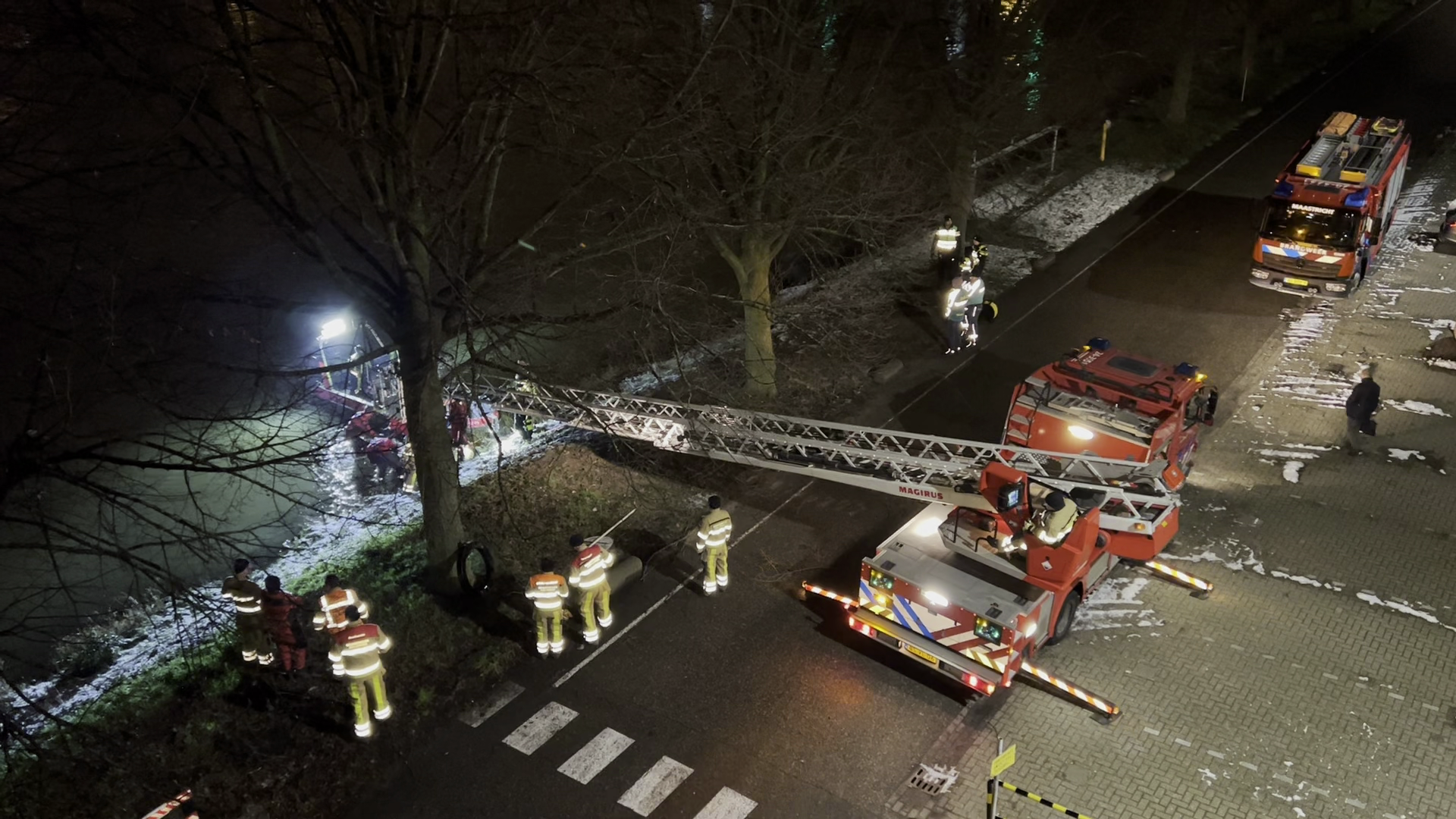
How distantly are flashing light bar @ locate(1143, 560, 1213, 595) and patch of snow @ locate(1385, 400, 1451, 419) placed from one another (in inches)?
232

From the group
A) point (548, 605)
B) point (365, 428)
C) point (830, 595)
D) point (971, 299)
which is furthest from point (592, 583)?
point (971, 299)

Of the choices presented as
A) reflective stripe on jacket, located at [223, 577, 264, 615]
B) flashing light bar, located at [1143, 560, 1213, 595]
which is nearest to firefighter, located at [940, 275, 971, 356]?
flashing light bar, located at [1143, 560, 1213, 595]

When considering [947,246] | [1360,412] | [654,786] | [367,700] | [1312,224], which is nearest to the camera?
[654,786]

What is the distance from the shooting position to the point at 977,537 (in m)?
9.86

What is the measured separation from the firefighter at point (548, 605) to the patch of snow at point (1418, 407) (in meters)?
12.1

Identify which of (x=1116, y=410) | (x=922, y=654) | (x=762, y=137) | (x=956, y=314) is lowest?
(x=922, y=654)

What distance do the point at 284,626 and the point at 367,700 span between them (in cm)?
108

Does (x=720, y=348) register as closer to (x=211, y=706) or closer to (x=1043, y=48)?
(x=1043, y=48)

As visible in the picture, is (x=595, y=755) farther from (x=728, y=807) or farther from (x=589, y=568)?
(x=589, y=568)

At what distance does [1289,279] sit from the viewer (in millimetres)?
17922

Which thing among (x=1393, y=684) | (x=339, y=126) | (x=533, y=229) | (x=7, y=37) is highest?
(x=7, y=37)

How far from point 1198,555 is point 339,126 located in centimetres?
988

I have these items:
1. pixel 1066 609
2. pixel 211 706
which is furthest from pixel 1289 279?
pixel 211 706

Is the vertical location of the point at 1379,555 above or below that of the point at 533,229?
below
